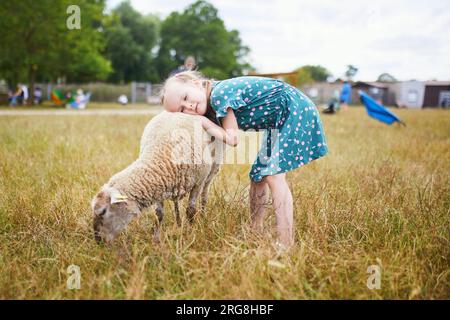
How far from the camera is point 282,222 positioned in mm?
2656

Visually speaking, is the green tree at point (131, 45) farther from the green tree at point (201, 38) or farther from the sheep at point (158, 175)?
the sheep at point (158, 175)

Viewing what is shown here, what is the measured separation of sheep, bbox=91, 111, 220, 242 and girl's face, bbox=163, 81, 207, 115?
0.27 feet

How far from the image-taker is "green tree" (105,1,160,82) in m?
44.2

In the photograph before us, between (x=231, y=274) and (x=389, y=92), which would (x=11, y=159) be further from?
(x=389, y=92)

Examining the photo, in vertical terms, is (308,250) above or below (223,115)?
below

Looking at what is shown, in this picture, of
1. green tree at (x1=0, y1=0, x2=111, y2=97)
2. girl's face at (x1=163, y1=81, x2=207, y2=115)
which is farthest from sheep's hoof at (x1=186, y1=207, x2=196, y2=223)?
green tree at (x1=0, y1=0, x2=111, y2=97)

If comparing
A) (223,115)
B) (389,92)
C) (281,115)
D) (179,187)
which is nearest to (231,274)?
(179,187)

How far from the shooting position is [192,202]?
119 inches

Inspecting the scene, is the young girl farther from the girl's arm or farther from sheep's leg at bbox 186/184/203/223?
sheep's leg at bbox 186/184/203/223

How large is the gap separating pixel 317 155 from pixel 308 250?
0.69 metres

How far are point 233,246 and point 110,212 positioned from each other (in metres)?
0.84

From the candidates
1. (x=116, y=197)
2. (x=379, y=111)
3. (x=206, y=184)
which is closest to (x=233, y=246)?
(x=116, y=197)
